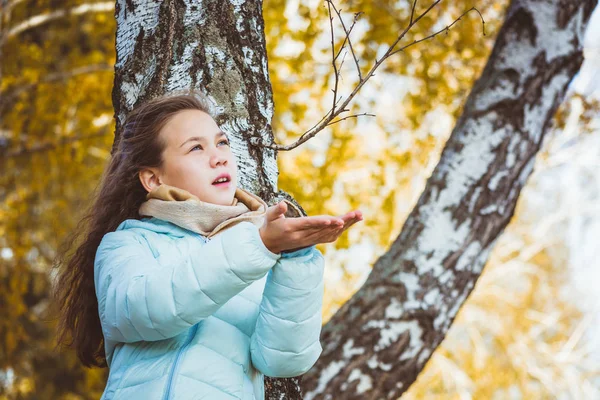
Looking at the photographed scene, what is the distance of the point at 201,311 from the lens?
52.8 inches

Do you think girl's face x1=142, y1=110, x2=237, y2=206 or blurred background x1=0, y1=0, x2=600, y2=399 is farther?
blurred background x1=0, y1=0, x2=600, y2=399

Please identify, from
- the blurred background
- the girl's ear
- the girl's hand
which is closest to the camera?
the girl's hand

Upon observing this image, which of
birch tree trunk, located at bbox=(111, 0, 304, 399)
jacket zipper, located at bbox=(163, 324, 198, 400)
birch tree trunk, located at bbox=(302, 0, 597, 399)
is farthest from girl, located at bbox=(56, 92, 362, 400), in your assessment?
birch tree trunk, located at bbox=(302, 0, 597, 399)

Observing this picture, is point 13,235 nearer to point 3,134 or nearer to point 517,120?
point 3,134

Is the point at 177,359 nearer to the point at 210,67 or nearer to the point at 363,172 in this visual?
the point at 210,67

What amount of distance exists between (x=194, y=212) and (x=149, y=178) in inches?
8.6

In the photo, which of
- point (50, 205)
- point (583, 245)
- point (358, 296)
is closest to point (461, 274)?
point (358, 296)

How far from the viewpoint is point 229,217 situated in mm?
1610

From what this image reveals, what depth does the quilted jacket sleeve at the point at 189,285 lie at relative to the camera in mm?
1322

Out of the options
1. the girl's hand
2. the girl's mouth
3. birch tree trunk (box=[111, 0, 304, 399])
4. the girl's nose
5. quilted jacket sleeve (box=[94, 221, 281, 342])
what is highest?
birch tree trunk (box=[111, 0, 304, 399])

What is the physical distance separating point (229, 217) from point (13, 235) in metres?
4.56

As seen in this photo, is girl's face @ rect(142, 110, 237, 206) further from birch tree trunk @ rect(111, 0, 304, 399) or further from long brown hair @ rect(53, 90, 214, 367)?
birch tree trunk @ rect(111, 0, 304, 399)

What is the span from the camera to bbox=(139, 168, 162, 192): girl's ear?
172 centimetres

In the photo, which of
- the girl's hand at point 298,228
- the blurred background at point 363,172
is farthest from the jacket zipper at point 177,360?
the blurred background at point 363,172
